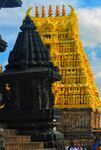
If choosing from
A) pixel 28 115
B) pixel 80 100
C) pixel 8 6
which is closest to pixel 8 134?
pixel 28 115

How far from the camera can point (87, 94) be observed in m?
71.1

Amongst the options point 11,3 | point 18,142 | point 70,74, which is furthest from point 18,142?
point 70,74

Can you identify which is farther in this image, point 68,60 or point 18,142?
point 68,60

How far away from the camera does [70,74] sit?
7150cm

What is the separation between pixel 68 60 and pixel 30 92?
51422mm

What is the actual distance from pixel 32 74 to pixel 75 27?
53015mm

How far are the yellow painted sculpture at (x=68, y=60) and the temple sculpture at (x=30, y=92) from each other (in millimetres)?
48494

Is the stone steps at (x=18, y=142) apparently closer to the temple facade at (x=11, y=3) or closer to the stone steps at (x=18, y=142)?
the stone steps at (x=18, y=142)

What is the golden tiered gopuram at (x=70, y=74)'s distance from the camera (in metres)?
69.6

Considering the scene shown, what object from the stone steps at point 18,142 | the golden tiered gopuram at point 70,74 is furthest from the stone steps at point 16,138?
the golden tiered gopuram at point 70,74

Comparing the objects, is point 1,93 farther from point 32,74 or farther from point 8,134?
point 8,134

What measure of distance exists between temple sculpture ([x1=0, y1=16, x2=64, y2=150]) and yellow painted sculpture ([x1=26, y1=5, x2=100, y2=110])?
4849 centimetres

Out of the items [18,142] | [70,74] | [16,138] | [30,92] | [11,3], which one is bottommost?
[18,142]

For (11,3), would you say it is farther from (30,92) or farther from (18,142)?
(18,142)
